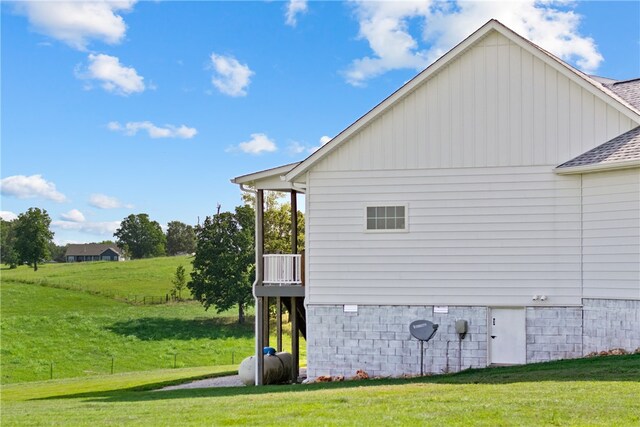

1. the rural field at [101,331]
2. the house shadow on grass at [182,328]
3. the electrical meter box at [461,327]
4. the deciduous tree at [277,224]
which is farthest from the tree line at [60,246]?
the electrical meter box at [461,327]

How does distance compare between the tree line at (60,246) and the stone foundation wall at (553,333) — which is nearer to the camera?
the stone foundation wall at (553,333)

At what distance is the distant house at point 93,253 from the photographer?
10106 centimetres

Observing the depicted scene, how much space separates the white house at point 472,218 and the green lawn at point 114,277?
129 feet

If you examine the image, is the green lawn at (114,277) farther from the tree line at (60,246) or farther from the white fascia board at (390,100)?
the white fascia board at (390,100)

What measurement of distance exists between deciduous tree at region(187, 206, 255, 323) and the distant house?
55.4 metres

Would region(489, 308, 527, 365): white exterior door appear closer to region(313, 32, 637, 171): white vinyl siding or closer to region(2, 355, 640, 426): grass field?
region(2, 355, 640, 426): grass field

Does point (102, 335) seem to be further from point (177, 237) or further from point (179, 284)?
point (177, 237)

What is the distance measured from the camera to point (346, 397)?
12289 mm

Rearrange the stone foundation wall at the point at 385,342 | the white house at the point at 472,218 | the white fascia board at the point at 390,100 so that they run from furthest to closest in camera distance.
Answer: the stone foundation wall at the point at 385,342 → the white fascia board at the point at 390,100 → the white house at the point at 472,218

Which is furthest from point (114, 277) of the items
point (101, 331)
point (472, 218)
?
point (472, 218)

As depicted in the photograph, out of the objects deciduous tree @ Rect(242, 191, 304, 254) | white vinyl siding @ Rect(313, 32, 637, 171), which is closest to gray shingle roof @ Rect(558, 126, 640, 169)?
white vinyl siding @ Rect(313, 32, 637, 171)

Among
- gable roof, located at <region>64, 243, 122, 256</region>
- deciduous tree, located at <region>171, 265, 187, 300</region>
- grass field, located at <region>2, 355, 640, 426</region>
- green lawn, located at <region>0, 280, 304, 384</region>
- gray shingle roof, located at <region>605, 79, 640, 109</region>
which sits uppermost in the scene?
gray shingle roof, located at <region>605, 79, 640, 109</region>

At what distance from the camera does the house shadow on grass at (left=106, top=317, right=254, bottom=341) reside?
4484 centimetres

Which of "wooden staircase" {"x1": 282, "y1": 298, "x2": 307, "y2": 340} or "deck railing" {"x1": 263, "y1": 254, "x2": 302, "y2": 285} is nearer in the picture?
"deck railing" {"x1": 263, "y1": 254, "x2": 302, "y2": 285}
